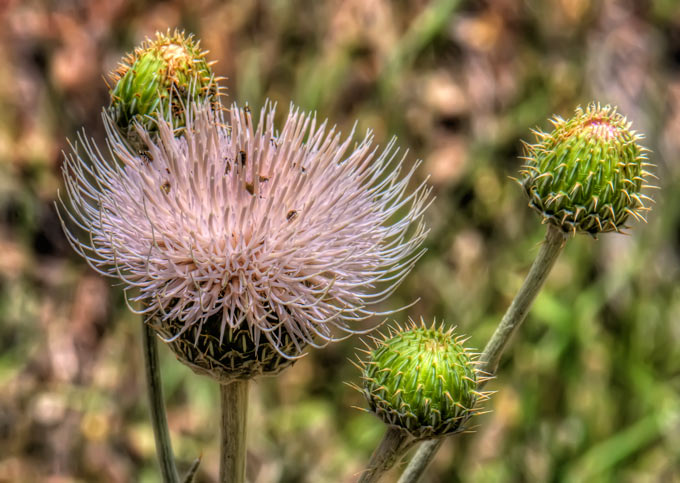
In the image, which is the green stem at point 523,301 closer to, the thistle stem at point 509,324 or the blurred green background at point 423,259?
the thistle stem at point 509,324

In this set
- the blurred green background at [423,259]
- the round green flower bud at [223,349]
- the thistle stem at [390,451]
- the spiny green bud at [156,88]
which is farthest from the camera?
the blurred green background at [423,259]

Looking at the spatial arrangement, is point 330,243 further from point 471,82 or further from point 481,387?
point 471,82

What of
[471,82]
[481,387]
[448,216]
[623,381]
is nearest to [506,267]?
[448,216]

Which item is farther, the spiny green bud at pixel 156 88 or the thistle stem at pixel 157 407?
the spiny green bud at pixel 156 88

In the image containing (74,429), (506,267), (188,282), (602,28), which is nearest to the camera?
(188,282)

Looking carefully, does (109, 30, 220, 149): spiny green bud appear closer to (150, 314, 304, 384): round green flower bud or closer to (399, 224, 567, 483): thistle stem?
(150, 314, 304, 384): round green flower bud

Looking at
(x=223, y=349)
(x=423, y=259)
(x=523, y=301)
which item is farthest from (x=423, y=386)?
(x=423, y=259)

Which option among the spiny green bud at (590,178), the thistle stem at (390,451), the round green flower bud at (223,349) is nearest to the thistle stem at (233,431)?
the round green flower bud at (223,349)
